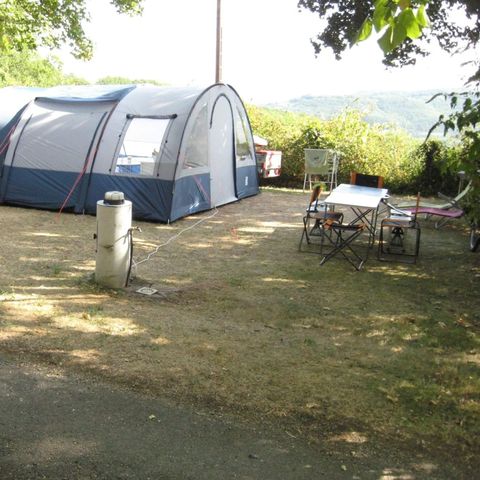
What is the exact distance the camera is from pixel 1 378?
10.5 feet

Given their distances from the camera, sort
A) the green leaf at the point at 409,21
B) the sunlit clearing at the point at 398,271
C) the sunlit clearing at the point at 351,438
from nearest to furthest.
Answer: the green leaf at the point at 409,21 → the sunlit clearing at the point at 351,438 → the sunlit clearing at the point at 398,271

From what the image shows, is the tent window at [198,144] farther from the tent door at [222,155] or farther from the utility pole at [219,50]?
the utility pole at [219,50]

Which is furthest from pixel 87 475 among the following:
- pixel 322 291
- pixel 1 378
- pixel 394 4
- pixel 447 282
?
pixel 447 282

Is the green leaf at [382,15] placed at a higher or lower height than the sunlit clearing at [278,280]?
higher

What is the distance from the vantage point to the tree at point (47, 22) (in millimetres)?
10828

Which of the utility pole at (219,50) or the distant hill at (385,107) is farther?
the utility pole at (219,50)

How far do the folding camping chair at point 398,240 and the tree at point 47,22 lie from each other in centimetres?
762

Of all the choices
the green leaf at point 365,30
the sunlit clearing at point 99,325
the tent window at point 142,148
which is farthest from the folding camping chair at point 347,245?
the green leaf at point 365,30

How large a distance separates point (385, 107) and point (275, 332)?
72.2 ft

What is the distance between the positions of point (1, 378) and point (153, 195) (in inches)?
213

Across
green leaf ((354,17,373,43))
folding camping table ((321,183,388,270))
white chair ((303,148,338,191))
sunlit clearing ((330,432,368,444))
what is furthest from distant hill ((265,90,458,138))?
green leaf ((354,17,373,43))

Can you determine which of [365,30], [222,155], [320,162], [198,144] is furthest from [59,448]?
[320,162]

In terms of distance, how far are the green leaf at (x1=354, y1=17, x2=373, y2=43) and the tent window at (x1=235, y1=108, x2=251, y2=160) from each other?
29.9 ft

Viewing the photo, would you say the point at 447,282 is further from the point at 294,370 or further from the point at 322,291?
the point at 294,370
